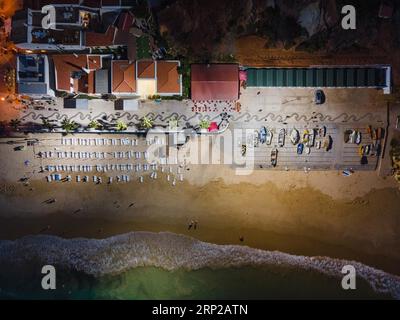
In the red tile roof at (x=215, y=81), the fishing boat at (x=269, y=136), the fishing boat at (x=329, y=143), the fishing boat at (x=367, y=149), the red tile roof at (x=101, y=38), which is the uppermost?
the red tile roof at (x=101, y=38)

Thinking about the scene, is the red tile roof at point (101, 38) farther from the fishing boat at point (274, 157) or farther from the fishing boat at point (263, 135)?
the fishing boat at point (274, 157)

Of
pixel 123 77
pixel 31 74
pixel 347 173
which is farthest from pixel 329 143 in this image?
pixel 31 74

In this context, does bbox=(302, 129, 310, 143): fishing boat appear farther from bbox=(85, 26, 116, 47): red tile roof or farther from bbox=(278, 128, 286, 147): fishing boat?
bbox=(85, 26, 116, 47): red tile roof

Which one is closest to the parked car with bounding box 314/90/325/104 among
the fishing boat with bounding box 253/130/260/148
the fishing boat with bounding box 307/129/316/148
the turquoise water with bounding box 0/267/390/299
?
the fishing boat with bounding box 307/129/316/148

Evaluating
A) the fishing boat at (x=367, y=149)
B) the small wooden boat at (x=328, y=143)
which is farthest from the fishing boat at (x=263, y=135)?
the fishing boat at (x=367, y=149)

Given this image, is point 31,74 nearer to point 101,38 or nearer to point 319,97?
point 101,38
